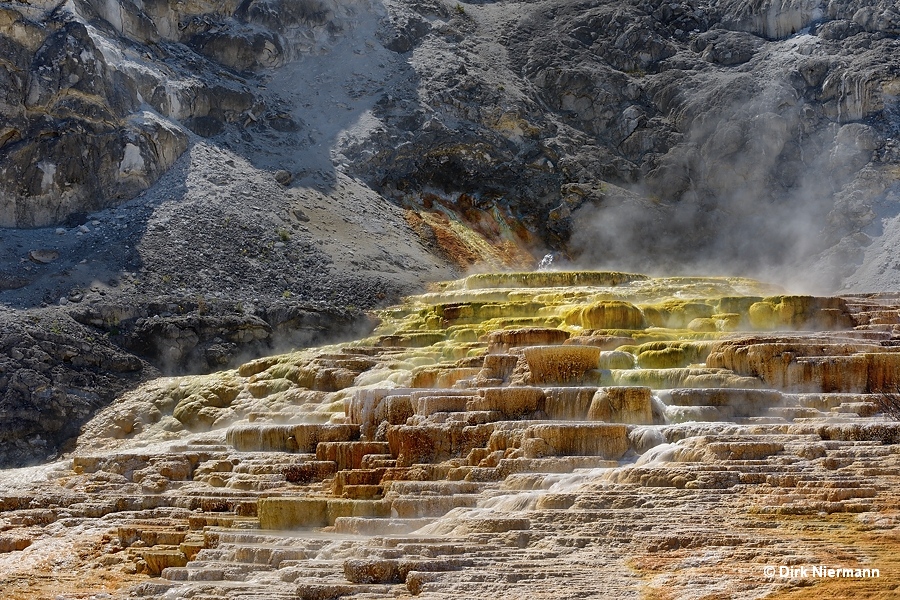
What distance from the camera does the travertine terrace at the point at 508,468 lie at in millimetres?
11953

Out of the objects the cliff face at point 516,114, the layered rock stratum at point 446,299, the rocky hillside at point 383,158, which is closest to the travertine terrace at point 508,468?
the layered rock stratum at point 446,299

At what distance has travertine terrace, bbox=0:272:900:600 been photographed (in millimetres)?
11953

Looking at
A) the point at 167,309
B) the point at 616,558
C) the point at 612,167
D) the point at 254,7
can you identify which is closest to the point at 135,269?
the point at 167,309

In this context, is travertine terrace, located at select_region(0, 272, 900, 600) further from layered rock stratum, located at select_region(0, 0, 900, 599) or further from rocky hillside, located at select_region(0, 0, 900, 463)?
rocky hillside, located at select_region(0, 0, 900, 463)

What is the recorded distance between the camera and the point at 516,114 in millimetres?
40625

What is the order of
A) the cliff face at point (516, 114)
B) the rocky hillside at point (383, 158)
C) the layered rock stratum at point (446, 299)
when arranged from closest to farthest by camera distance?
1. the layered rock stratum at point (446, 299)
2. the rocky hillside at point (383, 158)
3. the cliff face at point (516, 114)

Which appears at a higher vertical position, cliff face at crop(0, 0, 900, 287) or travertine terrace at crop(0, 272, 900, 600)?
cliff face at crop(0, 0, 900, 287)

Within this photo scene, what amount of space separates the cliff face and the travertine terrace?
9884mm

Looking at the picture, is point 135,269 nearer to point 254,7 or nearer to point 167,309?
point 167,309

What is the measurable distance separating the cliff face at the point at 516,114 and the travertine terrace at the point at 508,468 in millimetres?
9884

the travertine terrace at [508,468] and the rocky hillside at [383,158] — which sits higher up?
the rocky hillside at [383,158]

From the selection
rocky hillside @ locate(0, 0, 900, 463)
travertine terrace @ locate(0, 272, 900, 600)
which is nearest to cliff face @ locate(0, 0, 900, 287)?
Answer: rocky hillside @ locate(0, 0, 900, 463)

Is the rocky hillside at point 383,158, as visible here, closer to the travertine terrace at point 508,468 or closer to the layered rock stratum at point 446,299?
the layered rock stratum at point 446,299

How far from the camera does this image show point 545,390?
18.3 metres
